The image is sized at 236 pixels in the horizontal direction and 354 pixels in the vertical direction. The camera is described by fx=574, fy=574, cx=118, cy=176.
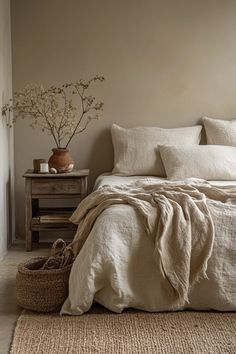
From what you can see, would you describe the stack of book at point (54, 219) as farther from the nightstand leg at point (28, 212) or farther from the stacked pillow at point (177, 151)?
the stacked pillow at point (177, 151)

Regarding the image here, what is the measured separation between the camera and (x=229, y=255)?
3025mm

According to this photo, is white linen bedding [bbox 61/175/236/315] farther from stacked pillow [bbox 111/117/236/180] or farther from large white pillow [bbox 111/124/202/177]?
large white pillow [bbox 111/124/202/177]

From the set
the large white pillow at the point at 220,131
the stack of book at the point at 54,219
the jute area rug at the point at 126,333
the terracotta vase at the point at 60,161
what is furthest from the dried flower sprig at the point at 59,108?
the jute area rug at the point at 126,333

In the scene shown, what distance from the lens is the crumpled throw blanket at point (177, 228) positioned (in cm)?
297

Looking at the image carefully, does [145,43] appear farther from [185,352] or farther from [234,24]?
[185,352]

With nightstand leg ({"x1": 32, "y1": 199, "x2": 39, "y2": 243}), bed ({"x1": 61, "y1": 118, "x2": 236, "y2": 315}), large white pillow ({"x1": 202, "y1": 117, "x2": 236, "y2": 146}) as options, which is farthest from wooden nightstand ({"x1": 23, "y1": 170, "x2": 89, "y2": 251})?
bed ({"x1": 61, "y1": 118, "x2": 236, "y2": 315})

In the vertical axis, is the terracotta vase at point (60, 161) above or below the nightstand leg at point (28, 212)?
above

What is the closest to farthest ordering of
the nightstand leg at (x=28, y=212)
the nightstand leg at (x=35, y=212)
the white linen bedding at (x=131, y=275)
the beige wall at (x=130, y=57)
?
1. the white linen bedding at (x=131, y=275)
2. the nightstand leg at (x=28, y=212)
3. the nightstand leg at (x=35, y=212)
4. the beige wall at (x=130, y=57)

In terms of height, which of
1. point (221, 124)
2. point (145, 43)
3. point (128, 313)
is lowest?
point (128, 313)

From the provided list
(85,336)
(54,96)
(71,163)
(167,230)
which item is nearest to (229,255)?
(167,230)

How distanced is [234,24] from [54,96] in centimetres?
171

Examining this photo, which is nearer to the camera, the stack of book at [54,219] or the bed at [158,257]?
the bed at [158,257]

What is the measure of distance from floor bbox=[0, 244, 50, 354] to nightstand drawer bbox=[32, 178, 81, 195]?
51 centimetres

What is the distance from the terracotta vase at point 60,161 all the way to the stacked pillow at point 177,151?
433mm
